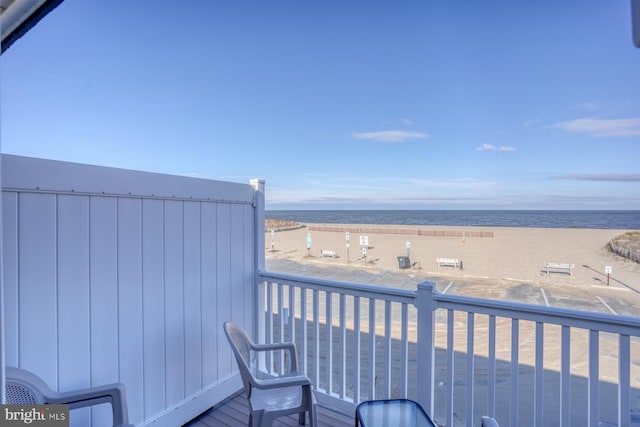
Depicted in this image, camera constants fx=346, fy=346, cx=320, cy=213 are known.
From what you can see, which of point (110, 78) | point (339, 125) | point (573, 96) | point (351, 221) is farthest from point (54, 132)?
point (351, 221)

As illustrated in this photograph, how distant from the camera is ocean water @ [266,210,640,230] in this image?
2111cm

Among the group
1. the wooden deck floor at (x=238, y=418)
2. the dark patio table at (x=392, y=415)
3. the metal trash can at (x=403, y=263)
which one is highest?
the dark patio table at (x=392, y=415)

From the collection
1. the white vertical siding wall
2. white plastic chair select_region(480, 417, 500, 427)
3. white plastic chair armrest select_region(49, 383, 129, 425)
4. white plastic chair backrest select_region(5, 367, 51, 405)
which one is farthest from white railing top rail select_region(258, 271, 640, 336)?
white plastic chair backrest select_region(5, 367, 51, 405)

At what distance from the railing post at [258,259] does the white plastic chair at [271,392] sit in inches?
25.5

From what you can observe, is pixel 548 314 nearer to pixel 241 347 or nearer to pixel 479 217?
pixel 241 347

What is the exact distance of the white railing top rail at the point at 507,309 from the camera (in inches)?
60.6

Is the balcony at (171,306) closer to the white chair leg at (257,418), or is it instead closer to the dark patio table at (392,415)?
the dark patio table at (392,415)

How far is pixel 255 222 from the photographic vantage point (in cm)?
287

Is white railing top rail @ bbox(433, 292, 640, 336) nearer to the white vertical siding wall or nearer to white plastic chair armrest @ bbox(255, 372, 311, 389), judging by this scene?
white plastic chair armrest @ bbox(255, 372, 311, 389)

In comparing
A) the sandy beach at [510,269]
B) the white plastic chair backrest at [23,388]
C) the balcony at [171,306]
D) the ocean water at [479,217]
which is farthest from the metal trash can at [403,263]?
the ocean water at [479,217]

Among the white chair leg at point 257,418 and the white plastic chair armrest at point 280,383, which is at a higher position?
the white plastic chair armrest at point 280,383

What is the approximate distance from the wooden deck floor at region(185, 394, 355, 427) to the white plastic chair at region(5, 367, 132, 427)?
0.92m

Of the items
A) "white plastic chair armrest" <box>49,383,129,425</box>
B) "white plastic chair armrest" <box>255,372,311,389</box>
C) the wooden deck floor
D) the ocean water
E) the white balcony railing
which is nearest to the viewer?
"white plastic chair armrest" <box>49,383,129,425</box>

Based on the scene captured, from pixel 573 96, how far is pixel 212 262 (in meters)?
11.0
